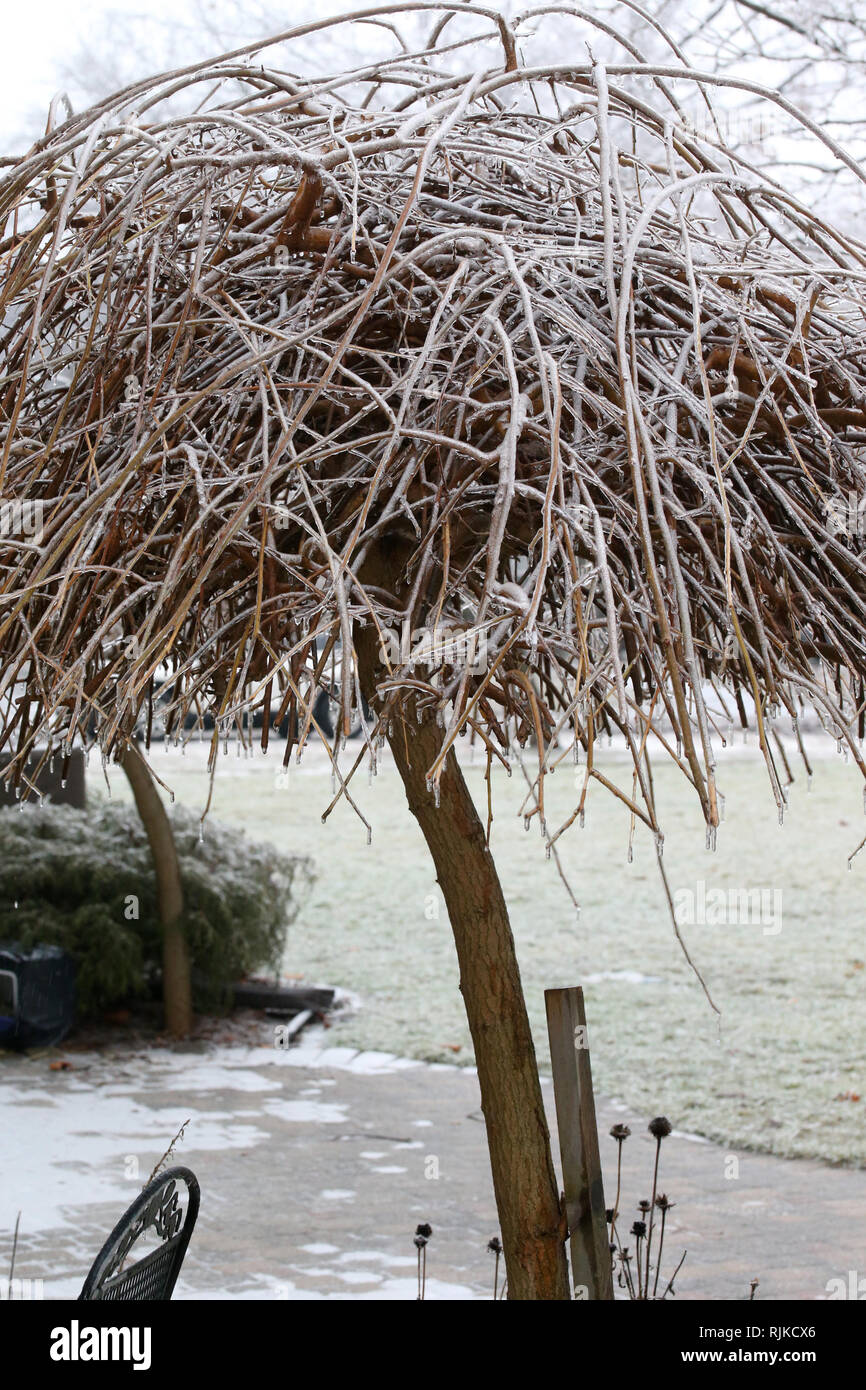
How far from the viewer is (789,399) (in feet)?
6.38

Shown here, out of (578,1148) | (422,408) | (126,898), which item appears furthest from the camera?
(126,898)

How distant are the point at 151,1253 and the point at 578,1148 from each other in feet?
2.55

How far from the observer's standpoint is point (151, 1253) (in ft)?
7.91

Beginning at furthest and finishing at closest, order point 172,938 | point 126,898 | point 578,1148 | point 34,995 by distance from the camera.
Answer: point 172,938 → point 126,898 → point 34,995 → point 578,1148

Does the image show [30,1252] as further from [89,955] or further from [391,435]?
[391,435]

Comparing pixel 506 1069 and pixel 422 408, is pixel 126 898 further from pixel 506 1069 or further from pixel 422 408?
pixel 422 408

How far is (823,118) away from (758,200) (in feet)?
27.6

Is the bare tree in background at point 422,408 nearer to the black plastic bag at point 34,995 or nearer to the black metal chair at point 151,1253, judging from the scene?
the black metal chair at point 151,1253

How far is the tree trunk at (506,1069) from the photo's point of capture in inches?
95.5

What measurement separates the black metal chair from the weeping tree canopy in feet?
2.59

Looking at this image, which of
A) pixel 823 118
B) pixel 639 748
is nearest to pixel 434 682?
pixel 639 748

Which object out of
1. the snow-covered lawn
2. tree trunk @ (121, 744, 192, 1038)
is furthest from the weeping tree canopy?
tree trunk @ (121, 744, 192, 1038)

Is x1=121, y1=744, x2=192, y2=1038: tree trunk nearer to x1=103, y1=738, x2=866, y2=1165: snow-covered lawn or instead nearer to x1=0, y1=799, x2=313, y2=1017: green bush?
x1=0, y1=799, x2=313, y2=1017: green bush

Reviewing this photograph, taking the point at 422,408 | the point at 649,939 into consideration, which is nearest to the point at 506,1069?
the point at 422,408
